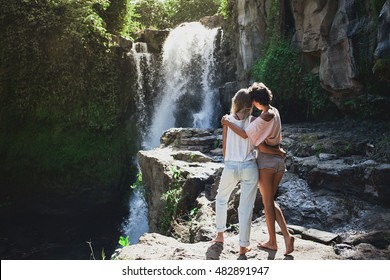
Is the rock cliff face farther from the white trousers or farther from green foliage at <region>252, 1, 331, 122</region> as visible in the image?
the white trousers

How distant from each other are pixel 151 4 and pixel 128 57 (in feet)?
38.1

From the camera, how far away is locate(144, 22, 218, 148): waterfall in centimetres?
1579

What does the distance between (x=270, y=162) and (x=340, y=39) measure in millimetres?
7061

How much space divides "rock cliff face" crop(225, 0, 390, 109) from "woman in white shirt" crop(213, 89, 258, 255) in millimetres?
4815

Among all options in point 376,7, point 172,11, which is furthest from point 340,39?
point 172,11

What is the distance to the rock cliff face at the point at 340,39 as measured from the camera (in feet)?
26.5

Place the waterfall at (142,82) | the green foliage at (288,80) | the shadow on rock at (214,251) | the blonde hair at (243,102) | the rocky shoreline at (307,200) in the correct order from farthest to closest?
the waterfall at (142,82) → the green foliage at (288,80) → the rocky shoreline at (307,200) → the shadow on rock at (214,251) → the blonde hair at (243,102)

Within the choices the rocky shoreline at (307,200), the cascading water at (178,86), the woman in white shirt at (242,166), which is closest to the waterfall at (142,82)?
the cascading water at (178,86)

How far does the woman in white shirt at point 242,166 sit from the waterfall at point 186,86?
11.8m

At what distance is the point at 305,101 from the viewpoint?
455 inches
